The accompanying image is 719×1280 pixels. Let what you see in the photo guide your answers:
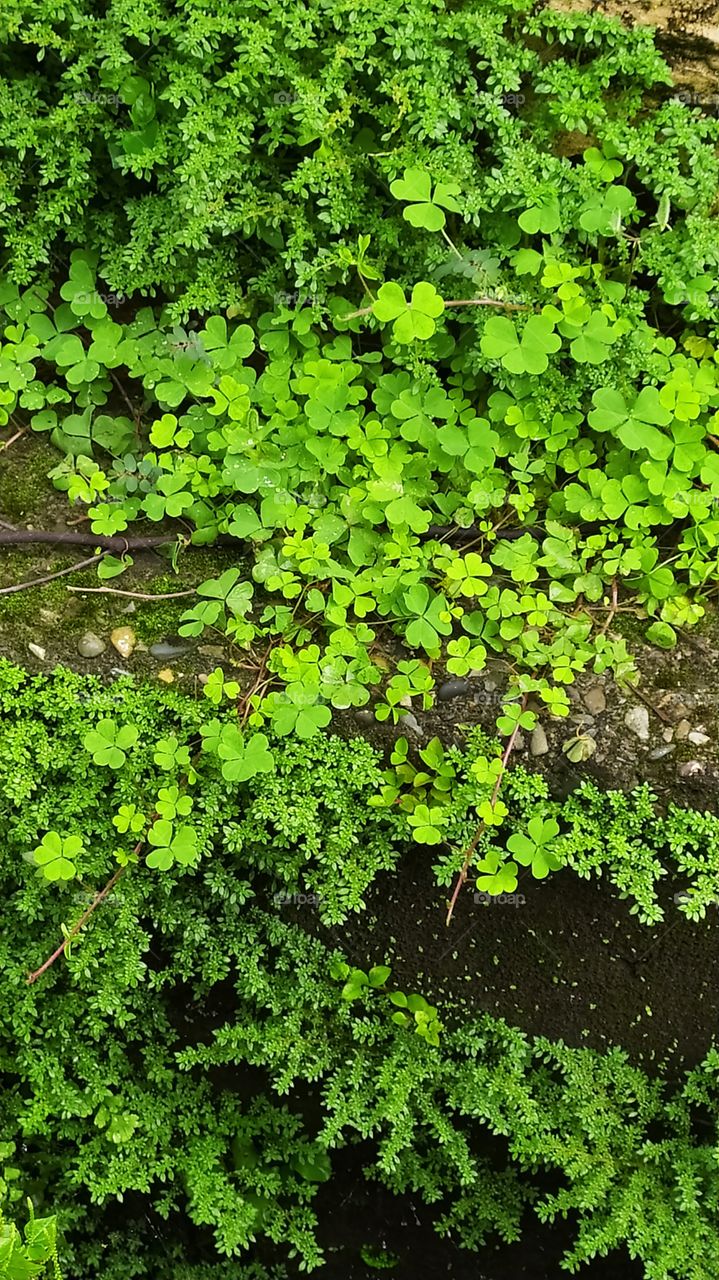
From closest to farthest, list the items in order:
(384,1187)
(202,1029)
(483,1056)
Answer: (483,1056) < (202,1029) < (384,1187)

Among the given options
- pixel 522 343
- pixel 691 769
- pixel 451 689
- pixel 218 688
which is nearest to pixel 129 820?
pixel 218 688

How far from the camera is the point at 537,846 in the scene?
2.44 meters

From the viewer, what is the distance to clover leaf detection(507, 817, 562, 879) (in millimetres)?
2424

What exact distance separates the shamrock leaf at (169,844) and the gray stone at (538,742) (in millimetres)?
984

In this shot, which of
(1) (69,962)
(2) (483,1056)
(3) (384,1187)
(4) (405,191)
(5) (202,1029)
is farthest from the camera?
(3) (384,1187)

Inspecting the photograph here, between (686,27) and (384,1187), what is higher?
(686,27)

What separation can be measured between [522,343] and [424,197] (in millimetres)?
471

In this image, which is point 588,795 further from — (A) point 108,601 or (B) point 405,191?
(B) point 405,191

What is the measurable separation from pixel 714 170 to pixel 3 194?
1998 millimetres

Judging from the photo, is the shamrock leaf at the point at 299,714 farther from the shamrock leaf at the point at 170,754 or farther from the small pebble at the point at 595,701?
the small pebble at the point at 595,701

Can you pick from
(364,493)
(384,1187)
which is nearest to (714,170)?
(364,493)

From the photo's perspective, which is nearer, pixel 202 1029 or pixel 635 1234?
pixel 635 1234

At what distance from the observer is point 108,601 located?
267 cm

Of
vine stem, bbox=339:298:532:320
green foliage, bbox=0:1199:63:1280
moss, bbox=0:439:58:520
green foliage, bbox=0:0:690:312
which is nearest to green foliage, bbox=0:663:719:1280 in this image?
green foliage, bbox=0:1199:63:1280
